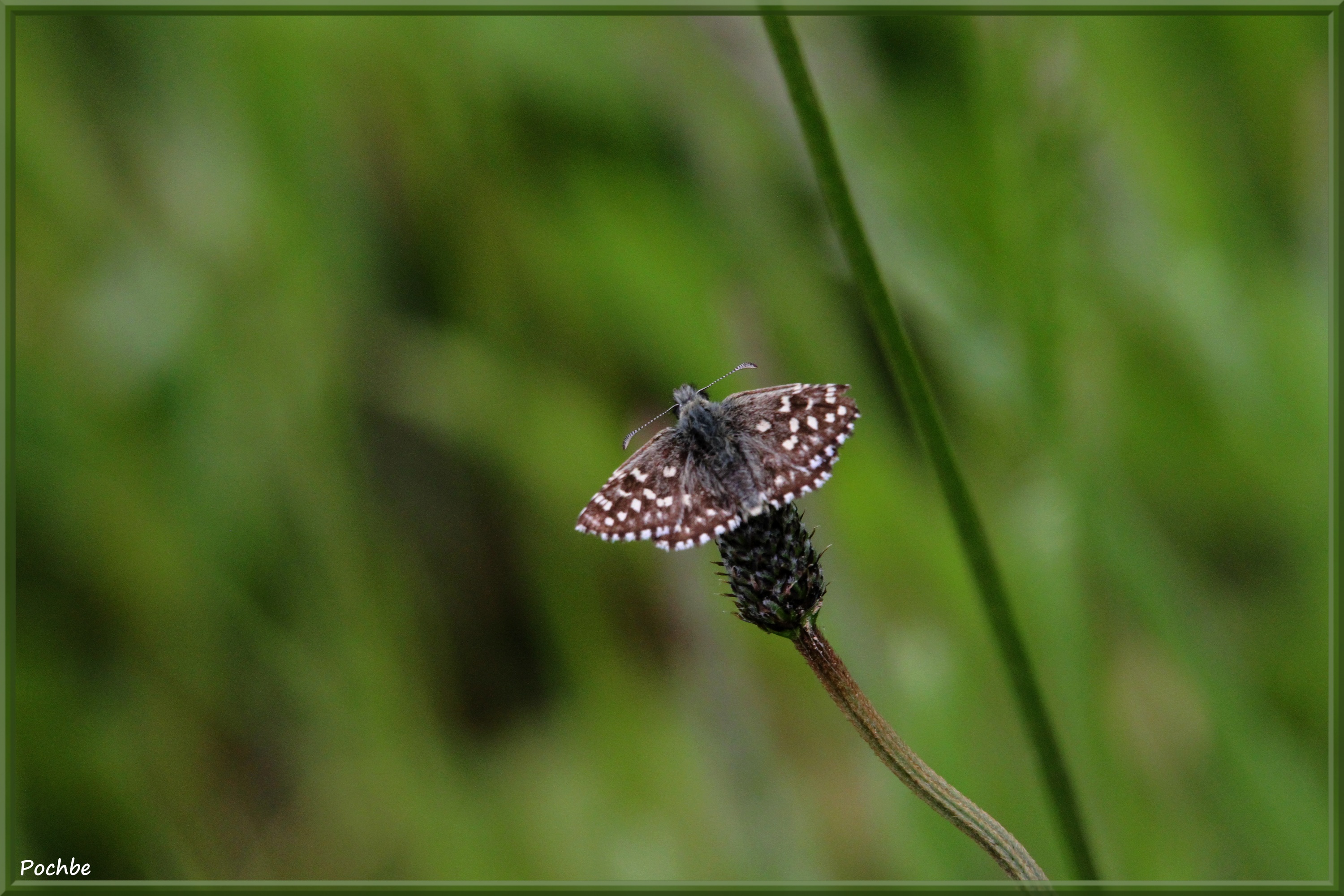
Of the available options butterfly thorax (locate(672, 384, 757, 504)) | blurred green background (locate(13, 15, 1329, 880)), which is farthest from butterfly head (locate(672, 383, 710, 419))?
blurred green background (locate(13, 15, 1329, 880))

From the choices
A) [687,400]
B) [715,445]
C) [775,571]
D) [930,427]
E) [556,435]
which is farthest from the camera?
[556,435]

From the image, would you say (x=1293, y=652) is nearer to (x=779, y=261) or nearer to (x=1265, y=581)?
(x=1265, y=581)

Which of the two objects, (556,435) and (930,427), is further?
(556,435)

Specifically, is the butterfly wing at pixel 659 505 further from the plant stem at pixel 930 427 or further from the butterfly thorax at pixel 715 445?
the plant stem at pixel 930 427

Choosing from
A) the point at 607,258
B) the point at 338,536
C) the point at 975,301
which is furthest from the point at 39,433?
the point at 975,301

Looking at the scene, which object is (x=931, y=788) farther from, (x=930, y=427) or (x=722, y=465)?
(x=722, y=465)

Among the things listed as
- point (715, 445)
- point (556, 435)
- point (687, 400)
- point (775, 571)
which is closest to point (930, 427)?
point (775, 571)

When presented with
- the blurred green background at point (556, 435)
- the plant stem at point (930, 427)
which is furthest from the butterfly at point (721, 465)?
the blurred green background at point (556, 435)
